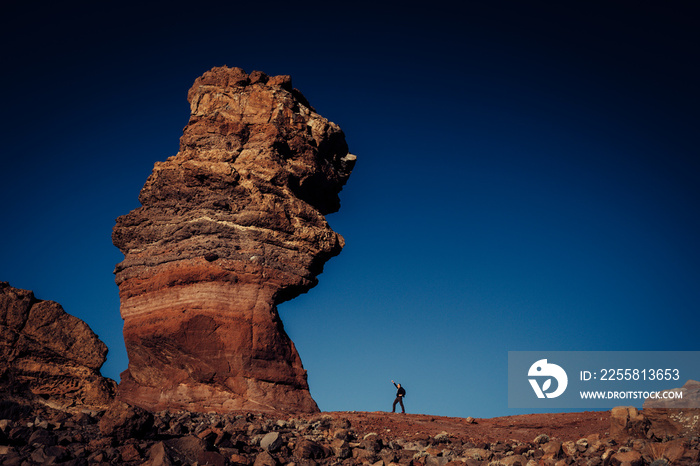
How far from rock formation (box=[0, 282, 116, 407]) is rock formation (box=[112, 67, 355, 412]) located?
3.68 feet

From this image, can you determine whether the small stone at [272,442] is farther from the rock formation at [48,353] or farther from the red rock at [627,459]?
the rock formation at [48,353]

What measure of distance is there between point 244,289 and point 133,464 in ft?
27.3

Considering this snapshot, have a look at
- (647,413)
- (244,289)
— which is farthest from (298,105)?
(647,413)

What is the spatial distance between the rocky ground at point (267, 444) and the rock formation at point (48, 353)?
301 centimetres

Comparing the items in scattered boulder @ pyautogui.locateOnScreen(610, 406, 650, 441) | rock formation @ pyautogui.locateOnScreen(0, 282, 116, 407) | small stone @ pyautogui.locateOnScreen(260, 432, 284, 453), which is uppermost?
rock formation @ pyautogui.locateOnScreen(0, 282, 116, 407)

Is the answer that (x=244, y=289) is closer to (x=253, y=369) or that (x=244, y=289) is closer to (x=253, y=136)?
(x=253, y=369)

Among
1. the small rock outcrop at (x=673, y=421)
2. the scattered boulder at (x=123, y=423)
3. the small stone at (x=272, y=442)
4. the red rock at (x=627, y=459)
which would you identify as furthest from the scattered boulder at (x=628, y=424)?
the scattered boulder at (x=123, y=423)

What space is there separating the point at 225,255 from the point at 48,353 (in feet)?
18.2

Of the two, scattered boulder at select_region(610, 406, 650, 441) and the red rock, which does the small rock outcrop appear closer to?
scattered boulder at select_region(610, 406, 650, 441)

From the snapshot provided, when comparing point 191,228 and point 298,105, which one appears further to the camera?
point 298,105

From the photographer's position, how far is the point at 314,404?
15797 mm

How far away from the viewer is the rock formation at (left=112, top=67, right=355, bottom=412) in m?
15.4

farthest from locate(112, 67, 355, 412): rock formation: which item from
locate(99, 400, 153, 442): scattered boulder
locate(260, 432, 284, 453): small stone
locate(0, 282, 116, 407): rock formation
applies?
locate(99, 400, 153, 442): scattered boulder

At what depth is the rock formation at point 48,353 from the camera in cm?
1473
